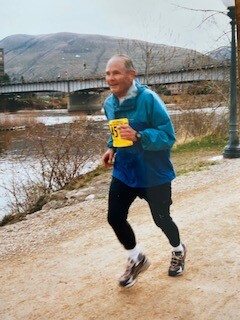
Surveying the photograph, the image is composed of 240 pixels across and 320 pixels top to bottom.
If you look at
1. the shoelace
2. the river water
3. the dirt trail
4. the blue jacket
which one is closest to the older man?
the blue jacket

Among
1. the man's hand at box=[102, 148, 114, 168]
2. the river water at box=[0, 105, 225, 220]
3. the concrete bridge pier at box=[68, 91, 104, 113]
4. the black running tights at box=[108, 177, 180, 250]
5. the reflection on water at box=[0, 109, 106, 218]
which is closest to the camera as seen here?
the black running tights at box=[108, 177, 180, 250]

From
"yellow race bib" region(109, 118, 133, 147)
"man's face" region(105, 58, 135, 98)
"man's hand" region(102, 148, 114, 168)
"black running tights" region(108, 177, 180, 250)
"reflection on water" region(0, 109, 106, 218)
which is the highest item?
"man's face" region(105, 58, 135, 98)

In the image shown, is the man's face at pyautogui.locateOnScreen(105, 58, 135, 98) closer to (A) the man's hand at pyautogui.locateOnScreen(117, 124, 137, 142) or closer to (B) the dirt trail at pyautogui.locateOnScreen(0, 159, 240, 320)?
(A) the man's hand at pyautogui.locateOnScreen(117, 124, 137, 142)

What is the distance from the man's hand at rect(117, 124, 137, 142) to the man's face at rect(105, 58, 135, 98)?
0.91ft

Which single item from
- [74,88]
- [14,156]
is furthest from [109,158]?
[74,88]

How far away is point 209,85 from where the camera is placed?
14.6 meters

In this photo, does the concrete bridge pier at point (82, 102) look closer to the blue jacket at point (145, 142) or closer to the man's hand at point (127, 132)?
the blue jacket at point (145, 142)

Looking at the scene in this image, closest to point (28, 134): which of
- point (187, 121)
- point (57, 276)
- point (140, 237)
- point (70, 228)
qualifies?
point (187, 121)

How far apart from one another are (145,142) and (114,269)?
5.09 ft

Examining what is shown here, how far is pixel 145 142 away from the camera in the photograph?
115 inches

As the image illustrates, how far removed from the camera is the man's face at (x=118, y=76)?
119 inches

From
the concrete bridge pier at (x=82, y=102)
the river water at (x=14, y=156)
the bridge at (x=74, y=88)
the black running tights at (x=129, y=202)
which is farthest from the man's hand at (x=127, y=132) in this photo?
the concrete bridge pier at (x=82, y=102)

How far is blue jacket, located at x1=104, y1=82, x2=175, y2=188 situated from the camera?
2.96 meters

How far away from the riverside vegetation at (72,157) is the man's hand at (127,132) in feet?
18.9
